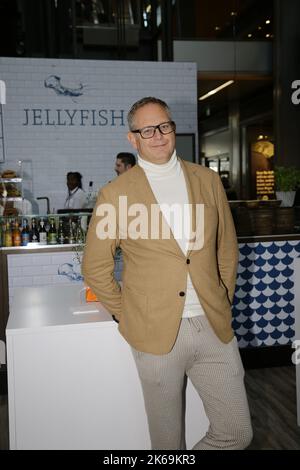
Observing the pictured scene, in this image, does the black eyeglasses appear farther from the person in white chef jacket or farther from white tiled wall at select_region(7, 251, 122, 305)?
the person in white chef jacket

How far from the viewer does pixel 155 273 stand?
178 centimetres

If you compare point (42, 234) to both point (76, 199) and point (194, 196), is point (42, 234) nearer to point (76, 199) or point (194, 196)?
point (76, 199)

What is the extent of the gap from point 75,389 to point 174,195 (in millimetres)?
929

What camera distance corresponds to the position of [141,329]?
1.81 m

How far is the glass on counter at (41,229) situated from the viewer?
4.45 m

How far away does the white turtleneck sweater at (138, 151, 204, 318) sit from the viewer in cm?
181

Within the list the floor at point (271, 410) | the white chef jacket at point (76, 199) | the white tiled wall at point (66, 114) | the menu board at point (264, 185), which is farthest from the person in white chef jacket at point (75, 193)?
the menu board at point (264, 185)

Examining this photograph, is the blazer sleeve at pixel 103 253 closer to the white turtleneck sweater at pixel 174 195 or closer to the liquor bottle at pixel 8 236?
the white turtleneck sweater at pixel 174 195

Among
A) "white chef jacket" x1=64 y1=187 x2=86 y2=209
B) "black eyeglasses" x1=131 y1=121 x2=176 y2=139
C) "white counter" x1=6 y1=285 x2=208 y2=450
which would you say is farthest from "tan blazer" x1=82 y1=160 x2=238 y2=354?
"white chef jacket" x1=64 y1=187 x2=86 y2=209

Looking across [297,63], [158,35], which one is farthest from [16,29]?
[297,63]
